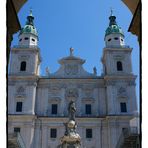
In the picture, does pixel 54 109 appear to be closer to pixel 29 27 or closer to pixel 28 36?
pixel 28 36

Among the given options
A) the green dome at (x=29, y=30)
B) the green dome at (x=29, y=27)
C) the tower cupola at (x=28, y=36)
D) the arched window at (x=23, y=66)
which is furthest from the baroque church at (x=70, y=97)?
the green dome at (x=29, y=27)

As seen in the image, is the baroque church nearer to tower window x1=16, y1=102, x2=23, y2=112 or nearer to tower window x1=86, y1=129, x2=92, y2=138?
tower window x1=16, y1=102, x2=23, y2=112

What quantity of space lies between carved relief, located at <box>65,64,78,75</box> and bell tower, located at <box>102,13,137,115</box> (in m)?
3.83

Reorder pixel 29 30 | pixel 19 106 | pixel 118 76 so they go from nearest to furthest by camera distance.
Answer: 1. pixel 19 106
2. pixel 118 76
3. pixel 29 30

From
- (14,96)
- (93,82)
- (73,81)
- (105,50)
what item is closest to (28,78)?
(14,96)

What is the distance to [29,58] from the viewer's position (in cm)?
4156

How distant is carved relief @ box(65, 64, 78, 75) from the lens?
1625 inches

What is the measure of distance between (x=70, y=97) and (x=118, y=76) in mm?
6336

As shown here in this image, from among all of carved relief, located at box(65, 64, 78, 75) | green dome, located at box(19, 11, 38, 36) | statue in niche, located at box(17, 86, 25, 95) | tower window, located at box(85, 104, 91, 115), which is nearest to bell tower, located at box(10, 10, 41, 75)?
Result: green dome, located at box(19, 11, 38, 36)

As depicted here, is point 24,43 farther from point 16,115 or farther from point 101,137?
point 101,137

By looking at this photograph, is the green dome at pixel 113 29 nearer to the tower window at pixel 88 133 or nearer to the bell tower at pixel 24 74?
the bell tower at pixel 24 74

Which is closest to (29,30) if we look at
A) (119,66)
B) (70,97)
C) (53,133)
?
(70,97)

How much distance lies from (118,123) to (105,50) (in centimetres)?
1015

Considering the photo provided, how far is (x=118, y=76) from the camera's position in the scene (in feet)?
131
